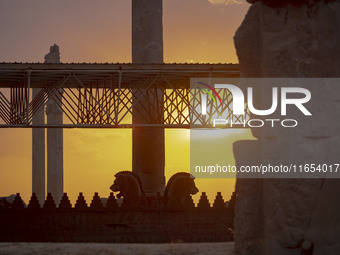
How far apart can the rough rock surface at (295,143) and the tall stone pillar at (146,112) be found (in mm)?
20248

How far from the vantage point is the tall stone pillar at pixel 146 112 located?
88.5ft

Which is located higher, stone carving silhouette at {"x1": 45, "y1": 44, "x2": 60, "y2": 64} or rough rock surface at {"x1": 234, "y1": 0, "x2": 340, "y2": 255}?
stone carving silhouette at {"x1": 45, "y1": 44, "x2": 60, "y2": 64}

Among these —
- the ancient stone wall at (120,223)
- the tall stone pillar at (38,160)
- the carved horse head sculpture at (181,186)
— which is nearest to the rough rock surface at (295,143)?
the ancient stone wall at (120,223)

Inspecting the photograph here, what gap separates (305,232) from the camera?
626cm

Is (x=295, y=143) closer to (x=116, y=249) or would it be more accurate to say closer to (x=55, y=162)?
(x=116, y=249)

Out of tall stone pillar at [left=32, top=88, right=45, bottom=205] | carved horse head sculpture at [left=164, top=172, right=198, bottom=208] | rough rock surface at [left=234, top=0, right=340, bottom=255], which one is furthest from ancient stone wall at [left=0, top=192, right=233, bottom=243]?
tall stone pillar at [left=32, top=88, right=45, bottom=205]

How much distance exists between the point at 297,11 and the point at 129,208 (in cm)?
975

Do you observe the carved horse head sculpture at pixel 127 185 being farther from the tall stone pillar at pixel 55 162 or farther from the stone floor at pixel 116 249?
the stone floor at pixel 116 249

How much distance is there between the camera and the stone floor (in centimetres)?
677

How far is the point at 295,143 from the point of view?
6230 mm

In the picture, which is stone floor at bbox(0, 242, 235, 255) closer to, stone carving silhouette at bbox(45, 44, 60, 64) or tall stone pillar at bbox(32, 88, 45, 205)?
stone carving silhouette at bbox(45, 44, 60, 64)

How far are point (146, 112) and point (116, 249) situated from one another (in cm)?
2069

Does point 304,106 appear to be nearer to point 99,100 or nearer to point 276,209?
point 276,209

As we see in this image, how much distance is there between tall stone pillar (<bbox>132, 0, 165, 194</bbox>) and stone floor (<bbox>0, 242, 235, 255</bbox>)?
64.0 ft
